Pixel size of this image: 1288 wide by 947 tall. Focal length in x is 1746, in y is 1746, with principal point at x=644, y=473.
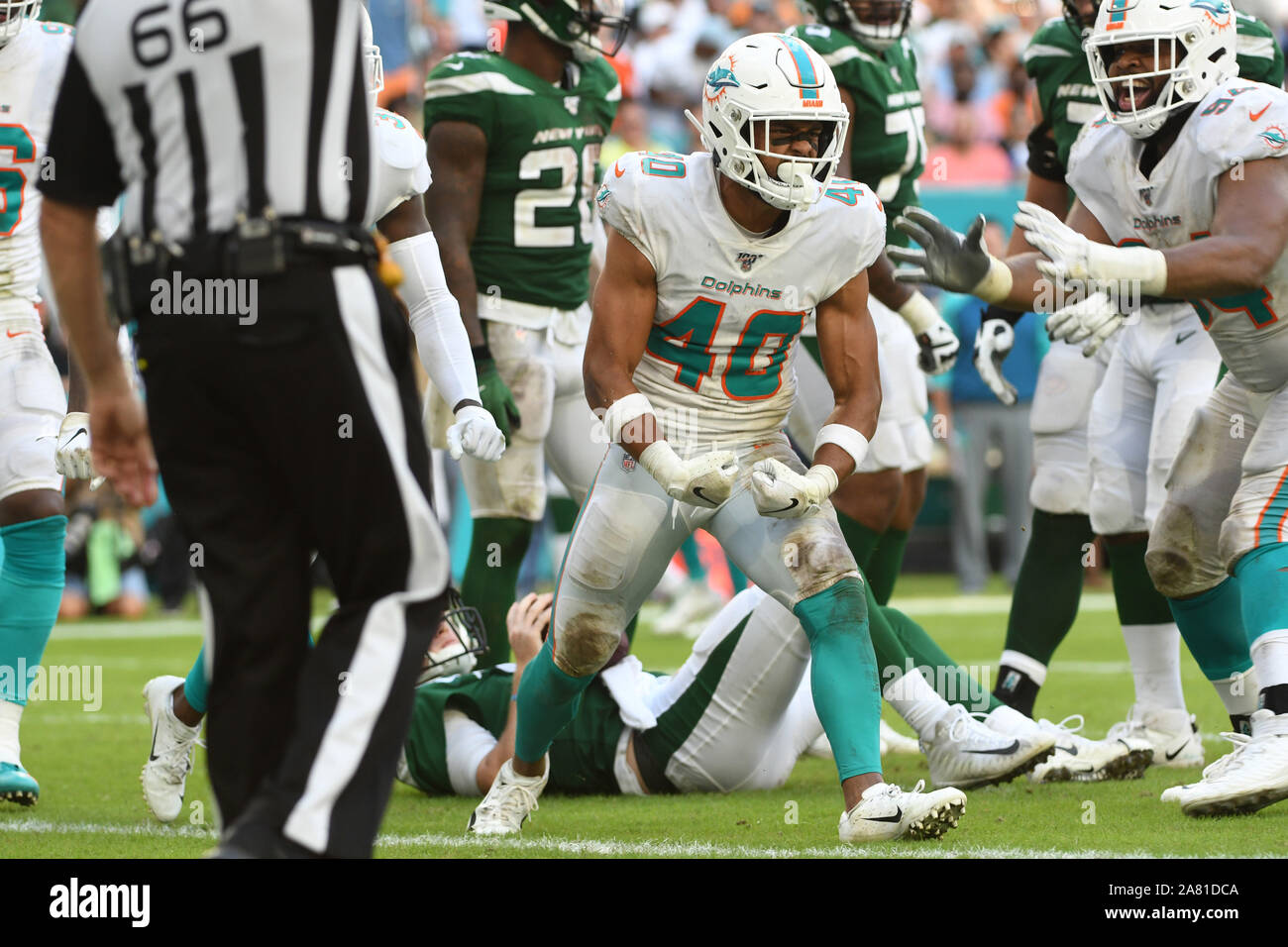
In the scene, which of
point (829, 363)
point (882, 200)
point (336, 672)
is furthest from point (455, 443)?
point (882, 200)

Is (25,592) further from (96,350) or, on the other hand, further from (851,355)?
(851,355)

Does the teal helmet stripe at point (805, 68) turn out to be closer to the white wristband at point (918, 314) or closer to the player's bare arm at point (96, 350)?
the white wristband at point (918, 314)

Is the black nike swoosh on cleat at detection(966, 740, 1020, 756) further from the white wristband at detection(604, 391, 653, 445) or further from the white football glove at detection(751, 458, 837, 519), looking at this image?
the white wristband at detection(604, 391, 653, 445)

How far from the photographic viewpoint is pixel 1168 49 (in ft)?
13.9

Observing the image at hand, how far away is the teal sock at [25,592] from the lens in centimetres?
481

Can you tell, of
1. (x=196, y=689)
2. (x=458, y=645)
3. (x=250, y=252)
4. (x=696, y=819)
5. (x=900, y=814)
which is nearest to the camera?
(x=250, y=252)

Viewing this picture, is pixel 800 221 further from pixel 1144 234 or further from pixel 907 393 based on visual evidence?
pixel 907 393

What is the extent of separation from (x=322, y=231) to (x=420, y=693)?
7.89 feet

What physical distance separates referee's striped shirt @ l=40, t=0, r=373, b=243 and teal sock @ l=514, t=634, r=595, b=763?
1.65 m

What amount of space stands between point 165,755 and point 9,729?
553mm

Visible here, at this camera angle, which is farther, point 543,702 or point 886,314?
point 886,314

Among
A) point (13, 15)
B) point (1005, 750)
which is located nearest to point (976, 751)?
point (1005, 750)
